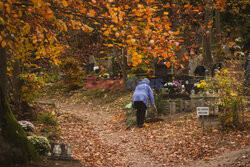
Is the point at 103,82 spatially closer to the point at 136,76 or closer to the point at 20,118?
the point at 136,76

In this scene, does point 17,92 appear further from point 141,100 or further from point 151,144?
point 151,144

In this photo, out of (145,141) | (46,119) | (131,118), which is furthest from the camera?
(131,118)

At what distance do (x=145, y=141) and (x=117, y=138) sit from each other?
122cm

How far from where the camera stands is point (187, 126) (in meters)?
10.6

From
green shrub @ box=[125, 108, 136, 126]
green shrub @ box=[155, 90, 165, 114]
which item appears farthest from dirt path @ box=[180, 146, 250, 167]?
green shrub @ box=[155, 90, 165, 114]

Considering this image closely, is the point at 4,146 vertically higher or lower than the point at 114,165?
higher

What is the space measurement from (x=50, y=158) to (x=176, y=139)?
427 centimetres

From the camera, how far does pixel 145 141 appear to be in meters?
9.70

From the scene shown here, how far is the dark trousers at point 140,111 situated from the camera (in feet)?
38.0

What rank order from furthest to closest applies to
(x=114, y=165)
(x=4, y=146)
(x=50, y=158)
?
(x=114, y=165), (x=50, y=158), (x=4, y=146)

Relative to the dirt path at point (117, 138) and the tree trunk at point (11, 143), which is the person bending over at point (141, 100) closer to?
the dirt path at point (117, 138)

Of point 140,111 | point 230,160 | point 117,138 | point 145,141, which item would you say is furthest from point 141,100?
point 230,160

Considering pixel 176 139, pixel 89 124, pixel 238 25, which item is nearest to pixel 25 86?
pixel 89 124

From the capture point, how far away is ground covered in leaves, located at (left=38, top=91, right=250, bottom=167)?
7754 millimetres
